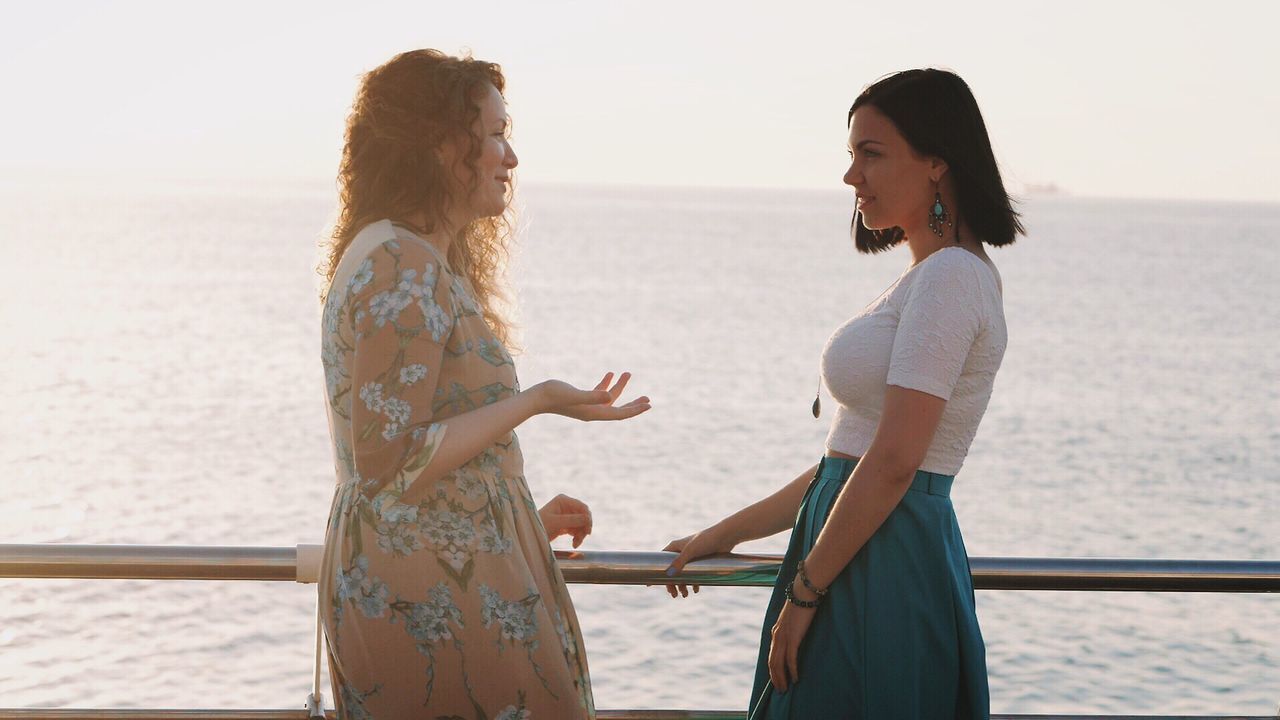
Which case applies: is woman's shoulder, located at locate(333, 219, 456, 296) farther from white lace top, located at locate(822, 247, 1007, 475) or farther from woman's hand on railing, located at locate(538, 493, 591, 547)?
white lace top, located at locate(822, 247, 1007, 475)

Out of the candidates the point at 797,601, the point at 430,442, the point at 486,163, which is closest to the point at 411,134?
the point at 486,163

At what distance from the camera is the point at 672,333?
37.9 metres

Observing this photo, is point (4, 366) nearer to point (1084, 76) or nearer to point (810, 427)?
point (810, 427)

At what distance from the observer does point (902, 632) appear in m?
2.30

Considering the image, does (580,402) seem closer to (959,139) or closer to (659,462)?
(959,139)

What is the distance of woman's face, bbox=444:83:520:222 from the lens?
2.25 m

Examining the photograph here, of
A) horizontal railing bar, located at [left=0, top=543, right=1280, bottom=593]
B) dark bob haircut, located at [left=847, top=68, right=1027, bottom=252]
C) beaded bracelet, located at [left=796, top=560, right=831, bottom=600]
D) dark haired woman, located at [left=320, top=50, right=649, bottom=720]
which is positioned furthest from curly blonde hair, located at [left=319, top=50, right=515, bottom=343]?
beaded bracelet, located at [left=796, top=560, right=831, bottom=600]

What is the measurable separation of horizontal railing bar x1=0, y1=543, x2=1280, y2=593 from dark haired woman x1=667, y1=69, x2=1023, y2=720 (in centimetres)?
6

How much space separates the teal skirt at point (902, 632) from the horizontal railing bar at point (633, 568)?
11 cm

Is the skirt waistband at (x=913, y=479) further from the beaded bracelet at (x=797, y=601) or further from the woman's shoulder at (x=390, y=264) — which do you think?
the woman's shoulder at (x=390, y=264)

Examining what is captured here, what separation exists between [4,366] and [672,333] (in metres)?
16.6

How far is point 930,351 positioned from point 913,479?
229 millimetres

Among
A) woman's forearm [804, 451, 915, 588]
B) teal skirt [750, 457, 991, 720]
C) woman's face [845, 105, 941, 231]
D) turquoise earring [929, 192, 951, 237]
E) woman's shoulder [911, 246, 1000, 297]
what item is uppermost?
woman's face [845, 105, 941, 231]

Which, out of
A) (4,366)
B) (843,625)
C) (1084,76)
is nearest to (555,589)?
(843,625)
